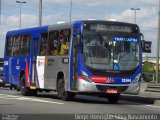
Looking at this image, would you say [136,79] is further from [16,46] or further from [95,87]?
[16,46]

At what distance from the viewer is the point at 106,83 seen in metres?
21.1

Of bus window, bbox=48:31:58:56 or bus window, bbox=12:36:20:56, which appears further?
bus window, bbox=12:36:20:56

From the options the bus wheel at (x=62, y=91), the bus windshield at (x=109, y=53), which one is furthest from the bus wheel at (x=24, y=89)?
the bus windshield at (x=109, y=53)

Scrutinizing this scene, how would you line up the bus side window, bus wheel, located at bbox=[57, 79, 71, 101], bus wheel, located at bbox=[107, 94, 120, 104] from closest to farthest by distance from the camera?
bus wheel, located at bbox=[57, 79, 71, 101] → bus wheel, located at bbox=[107, 94, 120, 104] → the bus side window

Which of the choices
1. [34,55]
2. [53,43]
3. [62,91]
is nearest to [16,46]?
[34,55]

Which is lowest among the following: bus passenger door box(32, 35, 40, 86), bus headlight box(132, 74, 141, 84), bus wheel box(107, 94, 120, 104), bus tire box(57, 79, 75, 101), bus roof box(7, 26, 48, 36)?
bus wheel box(107, 94, 120, 104)

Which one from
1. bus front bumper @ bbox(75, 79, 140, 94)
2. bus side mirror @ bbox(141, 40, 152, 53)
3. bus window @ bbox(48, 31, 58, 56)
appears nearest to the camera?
bus front bumper @ bbox(75, 79, 140, 94)

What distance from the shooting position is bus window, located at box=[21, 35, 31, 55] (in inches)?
1053

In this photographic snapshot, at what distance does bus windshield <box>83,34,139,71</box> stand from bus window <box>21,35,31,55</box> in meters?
6.25

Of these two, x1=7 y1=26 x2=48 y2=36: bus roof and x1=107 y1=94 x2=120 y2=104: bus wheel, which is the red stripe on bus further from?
x1=7 y1=26 x2=48 y2=36: bus roof

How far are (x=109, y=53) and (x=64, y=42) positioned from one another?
2.34 meters

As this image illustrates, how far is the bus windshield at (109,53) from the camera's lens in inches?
829

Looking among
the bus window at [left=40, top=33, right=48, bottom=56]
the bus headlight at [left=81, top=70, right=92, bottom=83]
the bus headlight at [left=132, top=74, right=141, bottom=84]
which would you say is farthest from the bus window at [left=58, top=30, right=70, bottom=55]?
the bus headlight at [left=132, top=74, right=141, bottom=84]

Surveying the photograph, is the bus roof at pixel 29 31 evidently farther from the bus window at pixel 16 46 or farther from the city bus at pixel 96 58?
the city bus at pixel 96 58
